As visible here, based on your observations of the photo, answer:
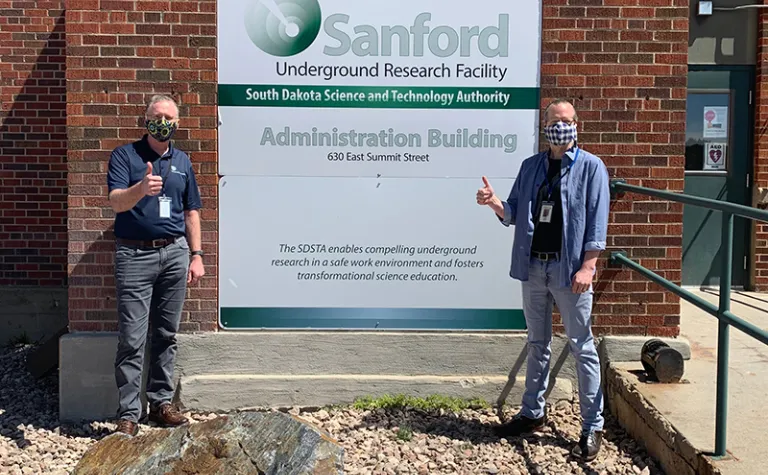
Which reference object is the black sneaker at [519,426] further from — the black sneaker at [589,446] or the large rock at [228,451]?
the large rock at [228,451]

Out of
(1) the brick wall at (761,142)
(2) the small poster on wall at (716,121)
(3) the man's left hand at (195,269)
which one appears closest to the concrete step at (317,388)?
(3) the man's left hand at (195,269)

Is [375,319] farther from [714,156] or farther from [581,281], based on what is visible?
[714,156]

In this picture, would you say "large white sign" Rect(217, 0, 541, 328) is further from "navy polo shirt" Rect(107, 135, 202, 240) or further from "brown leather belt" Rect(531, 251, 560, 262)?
"brown leather belt" Rect(531, 251, 560, 262)

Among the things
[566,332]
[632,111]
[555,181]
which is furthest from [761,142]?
[566,332]

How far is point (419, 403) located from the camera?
17.2 feet

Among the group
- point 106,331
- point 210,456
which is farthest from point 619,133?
point 106,331

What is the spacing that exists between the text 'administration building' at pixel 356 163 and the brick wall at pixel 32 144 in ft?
7.87

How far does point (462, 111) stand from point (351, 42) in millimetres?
903

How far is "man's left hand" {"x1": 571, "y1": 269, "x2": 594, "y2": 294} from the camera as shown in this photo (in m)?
4.20

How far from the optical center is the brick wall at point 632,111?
5.19 metres

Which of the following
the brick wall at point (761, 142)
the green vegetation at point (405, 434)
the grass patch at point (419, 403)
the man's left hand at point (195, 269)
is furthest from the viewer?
the brick wall at point (761, 142)

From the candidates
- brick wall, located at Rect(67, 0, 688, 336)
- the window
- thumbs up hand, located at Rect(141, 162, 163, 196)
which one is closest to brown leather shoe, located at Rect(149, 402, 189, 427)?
brick wall, located at Rect(67, 0, 688, 336)

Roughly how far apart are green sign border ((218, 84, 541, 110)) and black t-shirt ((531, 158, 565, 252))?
0.93 metres

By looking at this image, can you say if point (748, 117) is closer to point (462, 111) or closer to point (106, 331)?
point (462, 111)
